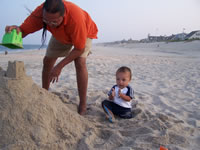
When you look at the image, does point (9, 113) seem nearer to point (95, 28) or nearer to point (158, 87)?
point (95, 28)

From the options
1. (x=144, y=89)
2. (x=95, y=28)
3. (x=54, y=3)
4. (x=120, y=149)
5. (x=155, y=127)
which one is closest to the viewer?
(x=120, y=149)

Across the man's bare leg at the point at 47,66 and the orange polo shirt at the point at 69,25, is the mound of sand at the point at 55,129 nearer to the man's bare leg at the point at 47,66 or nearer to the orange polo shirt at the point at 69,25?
the orange polo shirt at the point at 69,25

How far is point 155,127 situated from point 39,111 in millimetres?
1206

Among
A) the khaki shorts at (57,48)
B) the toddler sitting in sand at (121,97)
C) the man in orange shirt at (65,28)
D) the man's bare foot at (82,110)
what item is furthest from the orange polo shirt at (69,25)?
the man's bare foot at (82,110)

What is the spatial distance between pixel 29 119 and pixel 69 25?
0.99m

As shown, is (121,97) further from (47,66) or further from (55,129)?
(47,66)

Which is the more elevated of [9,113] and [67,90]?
[9,113]

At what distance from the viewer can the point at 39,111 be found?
1589 millimetres

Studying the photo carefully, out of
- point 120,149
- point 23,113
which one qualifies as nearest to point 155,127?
point 120,149

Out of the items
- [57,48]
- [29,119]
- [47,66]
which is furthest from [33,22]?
[29,119]

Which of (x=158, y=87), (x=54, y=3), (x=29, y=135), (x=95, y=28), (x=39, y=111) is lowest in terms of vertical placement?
(x=158, y=87)

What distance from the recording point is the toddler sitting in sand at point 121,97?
7.48ft

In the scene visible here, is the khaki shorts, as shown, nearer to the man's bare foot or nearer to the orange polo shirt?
the orange polo shirt

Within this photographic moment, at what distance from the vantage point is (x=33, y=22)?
2.03m
